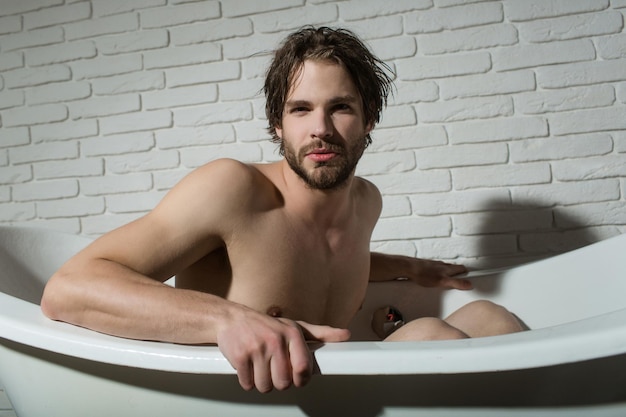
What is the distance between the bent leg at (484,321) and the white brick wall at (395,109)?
572mm

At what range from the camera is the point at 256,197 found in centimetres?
95

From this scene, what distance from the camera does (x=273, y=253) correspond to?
3.16ft

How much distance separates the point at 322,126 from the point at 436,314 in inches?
25.7

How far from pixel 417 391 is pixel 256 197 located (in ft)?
1.53

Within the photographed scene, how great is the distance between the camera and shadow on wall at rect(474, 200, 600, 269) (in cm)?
162

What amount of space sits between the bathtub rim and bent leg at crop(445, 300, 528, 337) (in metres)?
0.46

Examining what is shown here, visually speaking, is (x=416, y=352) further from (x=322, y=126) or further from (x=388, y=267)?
(x=388, y=267)

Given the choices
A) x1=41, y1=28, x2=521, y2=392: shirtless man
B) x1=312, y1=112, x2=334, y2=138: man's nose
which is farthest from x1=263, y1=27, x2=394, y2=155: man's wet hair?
x1=312, y1=112, x2=334, y2=138: man's nose

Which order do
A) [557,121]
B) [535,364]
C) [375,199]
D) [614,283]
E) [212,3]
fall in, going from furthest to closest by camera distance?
1. [212,3]
2. [557,121]
3. [375,199]
4. [614,283]
5. [535,364]

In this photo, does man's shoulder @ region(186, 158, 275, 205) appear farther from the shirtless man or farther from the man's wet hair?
the man's wet hair

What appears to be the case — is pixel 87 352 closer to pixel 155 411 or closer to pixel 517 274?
pixel 155 411

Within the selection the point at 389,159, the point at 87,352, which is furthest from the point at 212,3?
the point at 87,352

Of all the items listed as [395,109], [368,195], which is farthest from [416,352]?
[395,109]

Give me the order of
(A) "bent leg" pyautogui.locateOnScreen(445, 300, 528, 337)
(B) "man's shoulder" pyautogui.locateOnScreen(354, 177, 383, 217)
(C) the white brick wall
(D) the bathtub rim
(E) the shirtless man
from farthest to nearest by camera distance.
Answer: (C) the white brick wall → (B) "man's shoulder" pyautogui.locateOnScreen(354, 177, 383, 217) → (A) "bent leg" pyautogui.locateOnScreen(445, 300, 528, 337) → (E) the shirtless man → (D) the bathtub rim
